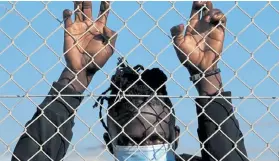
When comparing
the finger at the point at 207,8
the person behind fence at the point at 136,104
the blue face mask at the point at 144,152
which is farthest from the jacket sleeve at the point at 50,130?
the finger at the point at 207,8

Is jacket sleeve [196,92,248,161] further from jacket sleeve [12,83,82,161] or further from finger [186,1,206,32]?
jacket sleeve [12,83,82,161]

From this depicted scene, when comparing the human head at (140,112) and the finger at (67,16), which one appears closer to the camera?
the finger at (67,16)

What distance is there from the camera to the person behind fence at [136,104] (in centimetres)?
310

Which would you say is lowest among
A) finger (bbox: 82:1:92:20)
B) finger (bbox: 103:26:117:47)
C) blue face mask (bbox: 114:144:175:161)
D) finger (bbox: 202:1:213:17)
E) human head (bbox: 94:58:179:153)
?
blue face mask (bbox: 114:144:175:161)

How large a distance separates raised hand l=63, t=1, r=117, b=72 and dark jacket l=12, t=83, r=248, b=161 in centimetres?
13

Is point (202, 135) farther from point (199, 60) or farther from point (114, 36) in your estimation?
point (114, 36)

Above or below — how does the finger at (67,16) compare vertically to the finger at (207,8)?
above

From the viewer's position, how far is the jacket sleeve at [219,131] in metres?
3.13

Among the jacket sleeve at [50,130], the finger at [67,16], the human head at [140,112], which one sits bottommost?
the human head at [140,112]

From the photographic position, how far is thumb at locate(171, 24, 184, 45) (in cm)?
308

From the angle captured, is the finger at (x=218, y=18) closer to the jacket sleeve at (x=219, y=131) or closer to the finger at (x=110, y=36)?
the jacket sleeve at (x=219, y=131)

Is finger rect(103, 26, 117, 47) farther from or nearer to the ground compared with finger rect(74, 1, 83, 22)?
nearer to the ground

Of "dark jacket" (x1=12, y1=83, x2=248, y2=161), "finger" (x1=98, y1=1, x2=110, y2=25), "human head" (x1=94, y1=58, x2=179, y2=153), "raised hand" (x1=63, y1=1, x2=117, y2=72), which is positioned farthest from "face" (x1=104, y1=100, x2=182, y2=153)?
"finger" (x1=98, y1=1, x2=110, y2=25)

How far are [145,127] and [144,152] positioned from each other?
11 centimetres
